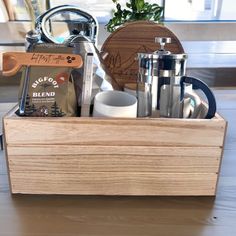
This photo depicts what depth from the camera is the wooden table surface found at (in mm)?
487

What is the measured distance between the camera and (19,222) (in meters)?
0.50

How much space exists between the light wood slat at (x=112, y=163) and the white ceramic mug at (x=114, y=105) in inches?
2.7

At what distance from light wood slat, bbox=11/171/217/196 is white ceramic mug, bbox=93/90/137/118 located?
0.10 m

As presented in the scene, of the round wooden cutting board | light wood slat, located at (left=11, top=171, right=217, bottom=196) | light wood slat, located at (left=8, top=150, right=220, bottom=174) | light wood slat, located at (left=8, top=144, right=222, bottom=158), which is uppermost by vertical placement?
the round wooden cutting board

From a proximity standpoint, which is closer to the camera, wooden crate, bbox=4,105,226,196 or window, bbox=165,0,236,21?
wooden crate, bbox=4,105,226,196

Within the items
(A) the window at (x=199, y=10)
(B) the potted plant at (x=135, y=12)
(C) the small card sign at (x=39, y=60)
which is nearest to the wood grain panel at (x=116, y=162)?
(C) the small card sign at (x=39, y=60)

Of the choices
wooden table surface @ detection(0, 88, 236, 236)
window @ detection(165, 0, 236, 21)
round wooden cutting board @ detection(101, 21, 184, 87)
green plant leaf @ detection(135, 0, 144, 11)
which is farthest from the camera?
window @ detection(165, 0, 236, 21)

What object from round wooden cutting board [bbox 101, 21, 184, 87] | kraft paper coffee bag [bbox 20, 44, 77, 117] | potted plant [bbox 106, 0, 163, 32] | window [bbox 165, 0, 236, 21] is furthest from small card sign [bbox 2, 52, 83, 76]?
window [bbox 165, 0, 236, 21]

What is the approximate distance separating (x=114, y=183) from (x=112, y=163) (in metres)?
0.04

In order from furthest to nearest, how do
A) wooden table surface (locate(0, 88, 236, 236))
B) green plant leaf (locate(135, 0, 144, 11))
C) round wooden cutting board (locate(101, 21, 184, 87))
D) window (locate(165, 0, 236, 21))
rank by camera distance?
window (locate(165, 0, 236, 21)), green plant leaf (locate(135, 0, 144, 11)), round wooden cutting board (locate(101, 21, 184, 87)), wooden table surface (locate(0, 88, 236, 236))

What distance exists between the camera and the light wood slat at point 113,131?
51 cm

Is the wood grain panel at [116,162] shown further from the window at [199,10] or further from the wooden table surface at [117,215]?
the window at [199,10]

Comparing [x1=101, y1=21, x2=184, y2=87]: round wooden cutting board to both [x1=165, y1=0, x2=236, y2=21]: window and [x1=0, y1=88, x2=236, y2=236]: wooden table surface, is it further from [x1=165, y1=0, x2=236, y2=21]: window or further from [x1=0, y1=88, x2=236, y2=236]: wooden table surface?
[x1=165, y1=0, x2=236, y2=21]: window

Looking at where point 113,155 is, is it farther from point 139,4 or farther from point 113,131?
point 139,4
